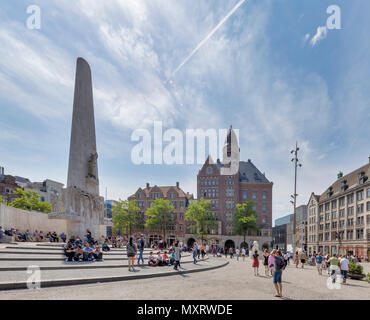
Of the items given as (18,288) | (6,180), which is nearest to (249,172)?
(6,180)

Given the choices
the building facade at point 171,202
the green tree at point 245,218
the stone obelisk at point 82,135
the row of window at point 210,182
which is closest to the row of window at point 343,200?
the green tree at point 245,218

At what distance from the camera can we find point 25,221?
29.4m

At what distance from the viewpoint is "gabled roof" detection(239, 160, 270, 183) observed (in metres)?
76.0

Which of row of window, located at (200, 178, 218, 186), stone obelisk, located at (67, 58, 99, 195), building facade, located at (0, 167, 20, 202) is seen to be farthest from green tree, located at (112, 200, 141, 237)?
stone obelisk, located at (67, 58, 99, 195)

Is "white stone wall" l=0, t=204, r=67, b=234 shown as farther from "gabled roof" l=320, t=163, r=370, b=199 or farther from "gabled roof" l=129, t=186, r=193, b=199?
"gabled roof" l=320, t=163, r=370, b=199

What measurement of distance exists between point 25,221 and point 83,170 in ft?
32.2

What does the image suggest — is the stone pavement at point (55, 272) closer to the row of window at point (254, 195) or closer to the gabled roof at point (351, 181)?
the gabled roof at point (351, 181)

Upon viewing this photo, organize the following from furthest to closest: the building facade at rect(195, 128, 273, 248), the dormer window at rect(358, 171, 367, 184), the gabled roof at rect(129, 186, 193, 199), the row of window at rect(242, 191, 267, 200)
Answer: the gabled roof at rect(129, 186, 193, 199)
the row of window at rect(242, 191, 267, 200)
the building facade at rect(195, 128, 273, 248)
the dormer window at rect(358, 171, 367, 184)

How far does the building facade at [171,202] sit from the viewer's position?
2948 inches

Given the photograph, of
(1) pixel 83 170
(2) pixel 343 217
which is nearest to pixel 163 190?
(2) pixel 343 217

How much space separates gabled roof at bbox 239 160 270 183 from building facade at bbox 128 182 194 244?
1710cm

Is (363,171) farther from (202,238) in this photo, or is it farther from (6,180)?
(6,180)

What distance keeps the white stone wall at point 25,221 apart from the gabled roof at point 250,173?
53178 millimetres

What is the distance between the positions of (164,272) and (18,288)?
24.2 ft
